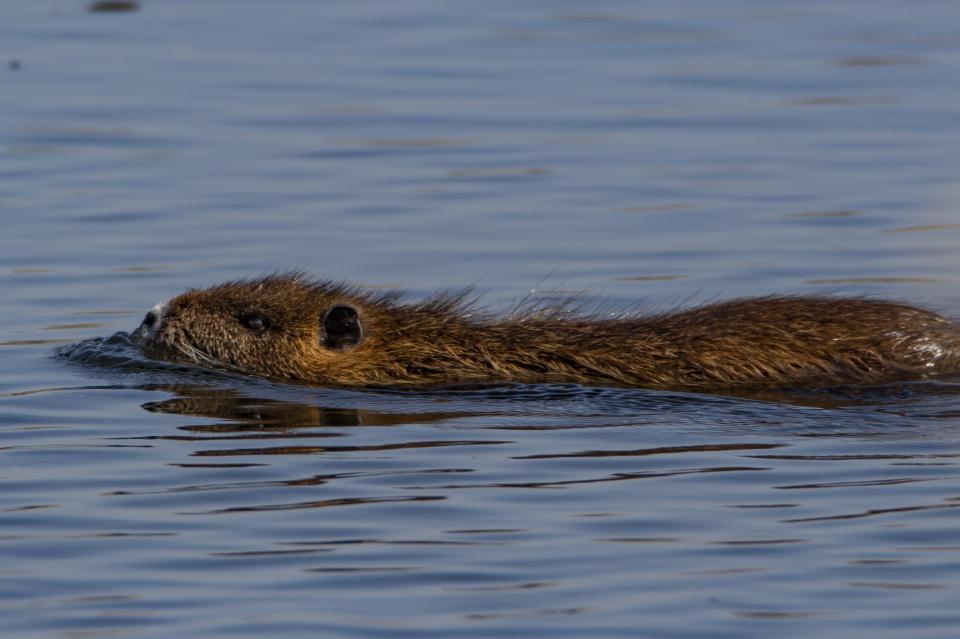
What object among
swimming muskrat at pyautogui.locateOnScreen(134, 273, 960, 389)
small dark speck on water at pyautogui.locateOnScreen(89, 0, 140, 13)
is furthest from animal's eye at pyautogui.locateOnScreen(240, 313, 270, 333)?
small dark speck on water at pyautogui.locateOnScreen(89, 0, 140, 13)

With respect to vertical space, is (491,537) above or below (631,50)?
below

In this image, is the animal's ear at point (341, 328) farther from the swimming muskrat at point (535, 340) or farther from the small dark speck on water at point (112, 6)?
the small dark speck on water at point (112, 6)

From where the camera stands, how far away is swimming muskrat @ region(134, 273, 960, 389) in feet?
A: 36.6

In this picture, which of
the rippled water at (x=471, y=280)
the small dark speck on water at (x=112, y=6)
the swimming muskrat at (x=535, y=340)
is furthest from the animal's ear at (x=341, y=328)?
the small dark speck on water at (x=112, y=6)

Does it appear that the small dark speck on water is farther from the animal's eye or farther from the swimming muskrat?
the animal's eye

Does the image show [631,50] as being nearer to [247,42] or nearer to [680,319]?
[247,42]

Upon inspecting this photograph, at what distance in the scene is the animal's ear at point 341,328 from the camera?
11680 millimetres

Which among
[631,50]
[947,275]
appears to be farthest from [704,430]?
[631,50]

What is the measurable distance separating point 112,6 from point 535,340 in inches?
482

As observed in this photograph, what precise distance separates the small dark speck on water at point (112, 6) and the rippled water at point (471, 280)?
0.26 metres

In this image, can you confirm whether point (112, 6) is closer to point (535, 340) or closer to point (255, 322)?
point (255, 322)

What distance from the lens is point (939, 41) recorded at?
20.3 meters

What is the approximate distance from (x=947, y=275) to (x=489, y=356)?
3909 millimetres

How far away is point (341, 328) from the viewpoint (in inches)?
463
